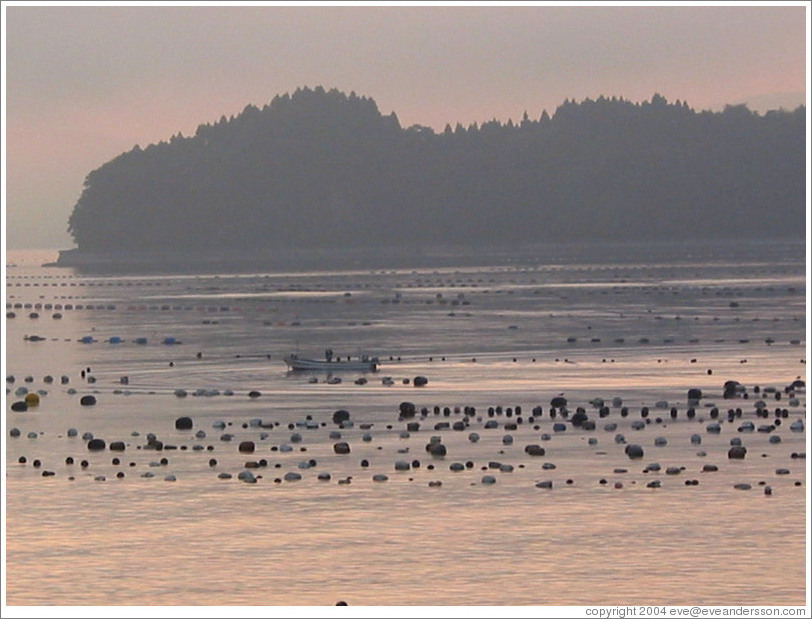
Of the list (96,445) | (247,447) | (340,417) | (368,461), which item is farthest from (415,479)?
(340,417)

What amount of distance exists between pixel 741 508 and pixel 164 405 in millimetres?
26524

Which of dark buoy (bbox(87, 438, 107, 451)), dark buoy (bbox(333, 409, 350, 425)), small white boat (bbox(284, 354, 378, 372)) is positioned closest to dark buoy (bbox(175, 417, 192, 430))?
dark buoy (bbox(87, 438, 107, 451))

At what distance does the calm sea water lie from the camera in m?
31.0

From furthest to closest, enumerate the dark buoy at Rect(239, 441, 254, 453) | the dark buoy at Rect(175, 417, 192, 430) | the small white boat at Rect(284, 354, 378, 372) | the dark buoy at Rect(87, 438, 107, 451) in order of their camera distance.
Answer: the small white boat at Rect(284, 354, 378, 372)
the dark buoy at Rect(175, 417, 192, 430)
the dark buoy at Rect(87, 438, 107, 451)
the dark buoy at Rect(239, 441, 254, 453)

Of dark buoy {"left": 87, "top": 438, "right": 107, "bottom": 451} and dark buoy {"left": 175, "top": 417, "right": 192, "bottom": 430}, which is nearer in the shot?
dark buoy {"left": 87, "top": 438, "right": 107, "bottom": 451}

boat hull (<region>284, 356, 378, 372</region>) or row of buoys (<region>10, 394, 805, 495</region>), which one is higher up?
boat hull (<region>284, 356, 378, 372</region>)

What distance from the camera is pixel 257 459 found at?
44.6m

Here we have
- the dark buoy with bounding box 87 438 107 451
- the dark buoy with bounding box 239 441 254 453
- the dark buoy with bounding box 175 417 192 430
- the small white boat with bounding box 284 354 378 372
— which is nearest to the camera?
the dark buoy with bounding box 239 441 254 453

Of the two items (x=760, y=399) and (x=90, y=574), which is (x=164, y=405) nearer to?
(x=760, y=399)

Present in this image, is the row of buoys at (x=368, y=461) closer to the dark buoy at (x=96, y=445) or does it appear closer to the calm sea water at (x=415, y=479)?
the dark buoy at (x=96, y=445)

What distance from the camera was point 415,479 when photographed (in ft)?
134

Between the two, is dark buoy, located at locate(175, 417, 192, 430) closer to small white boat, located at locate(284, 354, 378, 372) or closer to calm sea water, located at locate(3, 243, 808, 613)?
calm sea water, located at locate(3, 243, 808, 613)

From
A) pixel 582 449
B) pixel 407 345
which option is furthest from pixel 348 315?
pixel 582 449

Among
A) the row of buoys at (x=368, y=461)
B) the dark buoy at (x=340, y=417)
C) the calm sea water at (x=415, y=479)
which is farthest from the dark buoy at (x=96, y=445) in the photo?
the dark buoy at (x=340, y=417)
